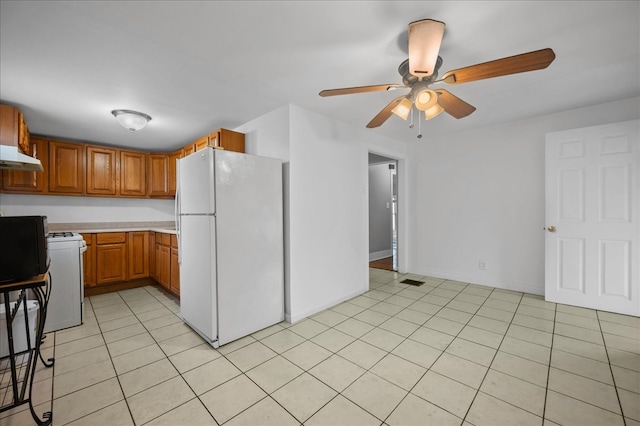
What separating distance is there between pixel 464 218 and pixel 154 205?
212 inches

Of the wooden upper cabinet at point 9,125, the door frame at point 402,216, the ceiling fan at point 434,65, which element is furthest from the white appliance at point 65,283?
the door frame at point 402,216

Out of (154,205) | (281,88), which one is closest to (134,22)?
(281,88)

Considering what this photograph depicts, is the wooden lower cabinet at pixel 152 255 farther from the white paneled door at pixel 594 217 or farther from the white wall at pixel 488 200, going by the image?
the white paneled door at pixel 594 217

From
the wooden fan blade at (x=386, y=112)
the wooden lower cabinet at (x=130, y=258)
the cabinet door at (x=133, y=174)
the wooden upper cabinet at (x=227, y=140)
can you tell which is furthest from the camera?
the cabinet door at (x=133, y=174)

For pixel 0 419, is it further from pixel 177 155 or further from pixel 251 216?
pixel 177 155

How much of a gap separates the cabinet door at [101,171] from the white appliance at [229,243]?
Result: 232cm

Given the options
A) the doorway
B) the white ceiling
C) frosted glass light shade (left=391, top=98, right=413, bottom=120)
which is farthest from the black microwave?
the doorway

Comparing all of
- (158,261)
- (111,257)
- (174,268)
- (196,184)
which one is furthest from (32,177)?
(196,184)

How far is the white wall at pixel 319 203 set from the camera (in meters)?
2.82

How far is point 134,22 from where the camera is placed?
62.5 inches

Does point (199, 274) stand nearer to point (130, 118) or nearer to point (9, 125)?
point (130, 118)

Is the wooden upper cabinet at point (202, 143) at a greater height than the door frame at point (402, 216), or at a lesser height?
greater

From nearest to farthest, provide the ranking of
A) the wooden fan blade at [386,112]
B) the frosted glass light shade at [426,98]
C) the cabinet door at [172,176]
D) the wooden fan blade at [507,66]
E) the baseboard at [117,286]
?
the wooden fan blade at [507,66], the frosted glass light shade at [426,98], the wooden fan blade at [386,112], the baseboard at [117,286], the cabinet door at [172,176]

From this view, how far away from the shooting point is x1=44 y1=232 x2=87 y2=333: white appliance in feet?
8.82
